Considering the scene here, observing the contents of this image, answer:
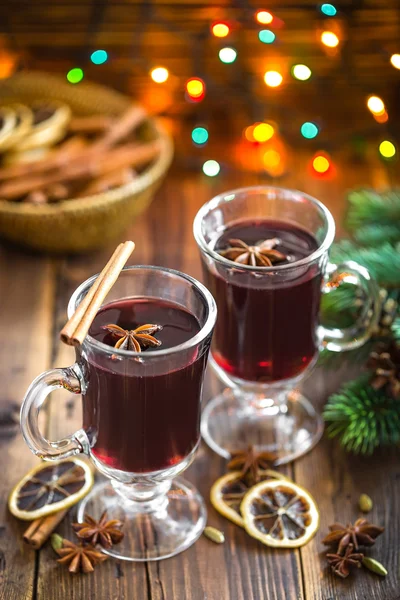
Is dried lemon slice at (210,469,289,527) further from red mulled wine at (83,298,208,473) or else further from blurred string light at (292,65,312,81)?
blurred string light at (292,65,312,81)

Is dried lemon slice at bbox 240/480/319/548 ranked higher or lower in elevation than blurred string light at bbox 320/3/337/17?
lower

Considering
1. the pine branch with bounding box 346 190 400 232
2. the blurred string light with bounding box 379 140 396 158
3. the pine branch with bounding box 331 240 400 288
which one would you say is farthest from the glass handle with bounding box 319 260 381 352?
the blurred string light with bounding box 379 140 396 158

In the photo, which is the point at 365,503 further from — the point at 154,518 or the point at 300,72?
the point at 300,72

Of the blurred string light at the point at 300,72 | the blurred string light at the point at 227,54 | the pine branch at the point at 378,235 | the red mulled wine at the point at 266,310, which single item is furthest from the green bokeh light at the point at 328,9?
the red mulled wine at the point at 266,310

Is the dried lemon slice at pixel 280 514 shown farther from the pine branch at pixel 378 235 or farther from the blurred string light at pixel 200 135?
the blurred string light at pixel 200 135

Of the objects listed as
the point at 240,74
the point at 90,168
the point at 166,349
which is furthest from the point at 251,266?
the point at 240,74

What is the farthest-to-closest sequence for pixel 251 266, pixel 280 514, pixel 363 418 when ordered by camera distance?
pixel 363 418 → pixel 280 514 → pixel 251 266
